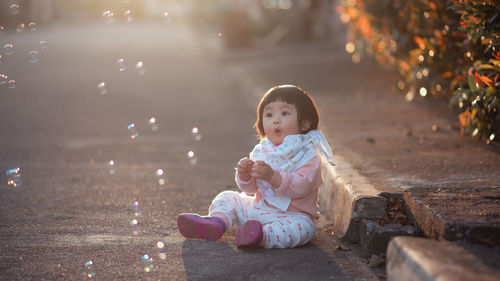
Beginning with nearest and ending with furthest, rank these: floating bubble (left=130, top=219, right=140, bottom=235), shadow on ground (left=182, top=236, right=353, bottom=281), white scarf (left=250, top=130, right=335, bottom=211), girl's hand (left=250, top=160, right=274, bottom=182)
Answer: shadow on ground (left=182, top=236, right=353, bottom=281) → girl's hand (left=250, top=160, right=274, bottom=182) → white scarf (left=250, top=130, right=335, bottom=211) → floating bubble (left=130, top=219, right=140, bottom=235)

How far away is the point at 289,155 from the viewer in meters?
4.06

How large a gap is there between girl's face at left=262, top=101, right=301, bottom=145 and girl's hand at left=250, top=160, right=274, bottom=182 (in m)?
0.34

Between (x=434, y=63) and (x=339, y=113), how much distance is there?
4.11 ft

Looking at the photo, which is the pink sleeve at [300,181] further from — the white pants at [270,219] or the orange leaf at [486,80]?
the orange leaf at [486,80]

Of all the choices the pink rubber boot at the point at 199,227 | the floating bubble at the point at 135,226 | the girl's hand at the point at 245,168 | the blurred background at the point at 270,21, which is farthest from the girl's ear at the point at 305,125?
the blurred background at the point at 270,21

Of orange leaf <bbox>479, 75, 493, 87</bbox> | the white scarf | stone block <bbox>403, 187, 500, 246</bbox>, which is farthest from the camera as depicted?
orange leaf <bbox>479, 75, 493, 87</bbox>

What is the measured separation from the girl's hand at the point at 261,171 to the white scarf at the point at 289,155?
22cm

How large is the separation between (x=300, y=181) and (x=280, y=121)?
1.37 ft

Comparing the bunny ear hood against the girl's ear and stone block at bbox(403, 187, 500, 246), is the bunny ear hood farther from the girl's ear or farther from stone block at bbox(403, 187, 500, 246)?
stone block at bbox(403, 187, 500, 246)

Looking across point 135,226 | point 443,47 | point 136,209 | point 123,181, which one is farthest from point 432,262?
point 443,47

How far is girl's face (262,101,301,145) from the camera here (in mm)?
4109

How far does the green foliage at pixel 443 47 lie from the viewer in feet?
16.5

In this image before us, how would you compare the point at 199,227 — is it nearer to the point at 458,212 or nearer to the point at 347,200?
the point at 347,200

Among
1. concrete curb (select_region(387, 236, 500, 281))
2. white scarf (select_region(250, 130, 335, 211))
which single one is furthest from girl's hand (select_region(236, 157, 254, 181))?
concrete curb (select_region(387, 236, 500, 281))
